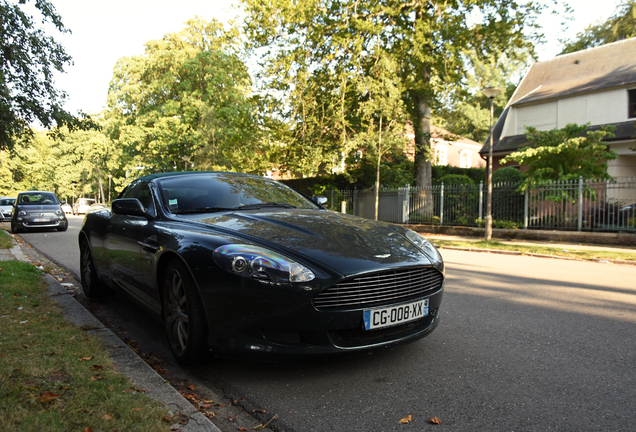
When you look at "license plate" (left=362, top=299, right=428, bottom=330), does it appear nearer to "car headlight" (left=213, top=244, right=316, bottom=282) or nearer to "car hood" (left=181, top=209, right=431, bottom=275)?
"car hood" (left=181, top=209, right=431, bottom=275)

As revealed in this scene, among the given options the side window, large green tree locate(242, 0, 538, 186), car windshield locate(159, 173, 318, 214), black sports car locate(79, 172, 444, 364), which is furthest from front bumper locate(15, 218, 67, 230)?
black sports car locate(79, 172, 444, 364)

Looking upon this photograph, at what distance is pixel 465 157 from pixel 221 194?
190ft

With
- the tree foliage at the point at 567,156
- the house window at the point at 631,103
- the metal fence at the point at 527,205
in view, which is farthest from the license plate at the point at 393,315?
the house window at the point at 631,103

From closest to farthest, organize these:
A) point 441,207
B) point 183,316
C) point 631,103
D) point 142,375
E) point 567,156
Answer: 1. point 142,375
2. point 183,316
3. point 567,156
4. point 441,207
5. point 631,103

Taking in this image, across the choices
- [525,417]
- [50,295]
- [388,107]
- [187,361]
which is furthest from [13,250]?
[388,107]

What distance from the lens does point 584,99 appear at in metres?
24.5

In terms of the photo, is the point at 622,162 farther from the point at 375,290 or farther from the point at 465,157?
the point at 465,157

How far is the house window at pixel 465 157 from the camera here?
57.9 meters

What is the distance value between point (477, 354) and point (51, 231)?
1925cm

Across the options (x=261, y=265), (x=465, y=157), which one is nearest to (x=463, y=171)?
(x=465, y=157)

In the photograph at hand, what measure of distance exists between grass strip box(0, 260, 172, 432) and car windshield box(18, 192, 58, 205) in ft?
54.5

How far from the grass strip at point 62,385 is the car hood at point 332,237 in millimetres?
1240

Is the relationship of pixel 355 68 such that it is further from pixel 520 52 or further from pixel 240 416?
pixel 240 416

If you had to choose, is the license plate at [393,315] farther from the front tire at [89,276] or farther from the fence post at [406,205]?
the fence post at [406,205]
